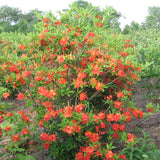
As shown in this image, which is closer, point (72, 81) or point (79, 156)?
point (79, 156)

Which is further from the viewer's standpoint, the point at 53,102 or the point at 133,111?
the point at 53,102

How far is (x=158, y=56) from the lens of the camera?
3529 mm

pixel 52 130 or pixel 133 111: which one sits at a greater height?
pixel 133 111

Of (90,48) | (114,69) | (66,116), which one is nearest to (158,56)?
(90,48)

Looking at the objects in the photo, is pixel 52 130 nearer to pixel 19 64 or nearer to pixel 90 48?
pixel 19 64

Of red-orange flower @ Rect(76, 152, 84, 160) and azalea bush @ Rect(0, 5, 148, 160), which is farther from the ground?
azalea bush @ Rect(0, 5, 148, 160)

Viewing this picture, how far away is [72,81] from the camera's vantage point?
2.55 meters

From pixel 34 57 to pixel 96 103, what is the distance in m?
1.15

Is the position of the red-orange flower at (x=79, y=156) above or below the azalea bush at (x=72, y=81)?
below

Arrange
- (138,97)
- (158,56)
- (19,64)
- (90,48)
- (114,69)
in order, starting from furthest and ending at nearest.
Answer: (138,97) < (158,56) < (90,48) < (19,64) < (114,69)

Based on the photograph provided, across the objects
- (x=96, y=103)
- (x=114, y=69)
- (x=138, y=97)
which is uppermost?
(x=114, y=69)

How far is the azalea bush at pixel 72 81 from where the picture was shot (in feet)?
7.22

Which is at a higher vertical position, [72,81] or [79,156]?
[72,81]

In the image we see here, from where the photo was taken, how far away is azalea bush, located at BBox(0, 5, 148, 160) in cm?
220
